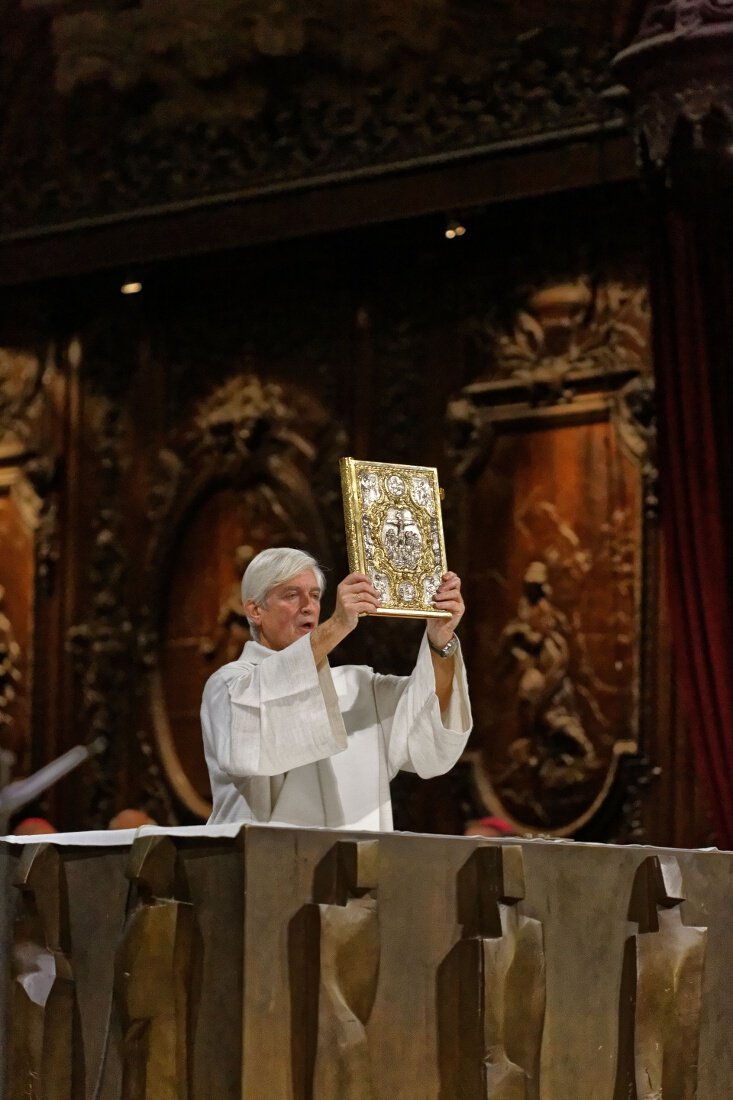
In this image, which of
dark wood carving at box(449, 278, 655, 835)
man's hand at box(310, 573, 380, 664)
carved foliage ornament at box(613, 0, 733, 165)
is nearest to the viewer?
man's hand at box(310, 573, 380, 664)

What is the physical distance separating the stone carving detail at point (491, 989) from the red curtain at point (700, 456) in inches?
113

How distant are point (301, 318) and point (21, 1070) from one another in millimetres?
4865

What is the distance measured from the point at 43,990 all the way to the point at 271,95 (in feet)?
16.6

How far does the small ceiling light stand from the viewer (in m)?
7.27

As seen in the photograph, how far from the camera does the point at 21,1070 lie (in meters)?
3.50

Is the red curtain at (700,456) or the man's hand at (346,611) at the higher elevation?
the red curtain at (700,456)

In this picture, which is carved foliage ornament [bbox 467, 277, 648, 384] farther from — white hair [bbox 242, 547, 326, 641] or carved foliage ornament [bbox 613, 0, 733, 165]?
white hair [bbox 242, 547, 326, 641]

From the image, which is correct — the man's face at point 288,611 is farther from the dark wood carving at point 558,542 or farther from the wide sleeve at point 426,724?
the dark wood carving at point 558,542

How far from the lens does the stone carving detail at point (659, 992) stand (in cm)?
371

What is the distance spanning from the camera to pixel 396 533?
14.0ft

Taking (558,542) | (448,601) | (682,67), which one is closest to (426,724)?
(448,601)

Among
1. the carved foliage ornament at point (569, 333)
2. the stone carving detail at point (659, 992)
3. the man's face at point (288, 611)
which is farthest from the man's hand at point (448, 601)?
the carved foliage ornament at point (569, 333)

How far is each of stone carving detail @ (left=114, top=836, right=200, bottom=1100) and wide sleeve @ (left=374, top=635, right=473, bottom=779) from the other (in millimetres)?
1234

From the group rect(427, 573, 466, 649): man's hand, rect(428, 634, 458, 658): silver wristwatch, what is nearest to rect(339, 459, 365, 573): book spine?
rect(427, 573, 466, 649): man's hand
